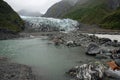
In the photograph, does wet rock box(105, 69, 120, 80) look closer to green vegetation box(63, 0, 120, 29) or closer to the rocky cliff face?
the rocky cliff face

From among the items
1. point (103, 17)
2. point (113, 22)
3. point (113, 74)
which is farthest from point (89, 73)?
point (103, 17)

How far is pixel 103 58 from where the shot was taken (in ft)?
92.3

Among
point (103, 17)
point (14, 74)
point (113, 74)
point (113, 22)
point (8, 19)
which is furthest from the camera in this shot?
point (103, 17)

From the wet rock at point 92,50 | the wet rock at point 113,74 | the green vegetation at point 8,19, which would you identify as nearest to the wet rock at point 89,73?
the wet rock at point 113,74

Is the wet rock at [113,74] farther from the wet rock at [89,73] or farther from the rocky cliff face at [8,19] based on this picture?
the rocky cliff face at [8,19]

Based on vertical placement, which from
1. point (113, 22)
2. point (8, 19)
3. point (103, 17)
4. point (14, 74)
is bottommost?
point (14, 74)

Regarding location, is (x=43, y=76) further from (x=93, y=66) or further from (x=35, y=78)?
(x=93, y=66)

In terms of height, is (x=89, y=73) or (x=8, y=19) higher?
(x=8, y=19)

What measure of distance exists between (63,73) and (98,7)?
155332mm

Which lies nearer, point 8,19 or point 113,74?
point 113,74

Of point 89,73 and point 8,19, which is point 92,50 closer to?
point 89,73

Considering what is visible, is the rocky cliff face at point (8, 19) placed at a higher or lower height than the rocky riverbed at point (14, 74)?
higher

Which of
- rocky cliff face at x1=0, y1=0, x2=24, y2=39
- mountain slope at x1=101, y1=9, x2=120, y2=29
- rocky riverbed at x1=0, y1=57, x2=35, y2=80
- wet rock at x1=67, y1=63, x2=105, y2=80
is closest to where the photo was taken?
wet rock at x1=67, y1=63, x2=105, y2=80

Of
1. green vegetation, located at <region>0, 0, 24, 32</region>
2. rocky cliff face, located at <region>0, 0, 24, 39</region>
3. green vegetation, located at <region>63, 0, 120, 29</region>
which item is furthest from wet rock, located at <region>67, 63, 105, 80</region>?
green vegetation, located at <region>63, 0, 120, 29</region>
